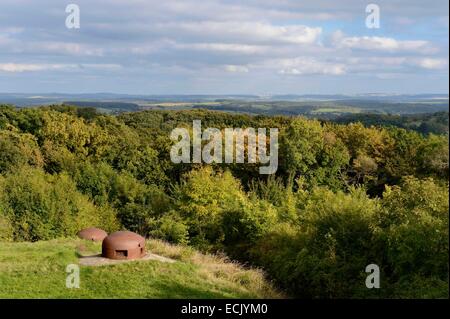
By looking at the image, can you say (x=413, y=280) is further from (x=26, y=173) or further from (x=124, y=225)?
(x=26, y=173)

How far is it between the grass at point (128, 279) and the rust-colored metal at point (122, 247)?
81cm

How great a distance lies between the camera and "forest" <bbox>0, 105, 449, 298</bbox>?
18109 mm

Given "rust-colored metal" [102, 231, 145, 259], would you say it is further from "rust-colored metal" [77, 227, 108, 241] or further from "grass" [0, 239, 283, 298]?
"rust-colored metal" [77, 227, 108, 241]

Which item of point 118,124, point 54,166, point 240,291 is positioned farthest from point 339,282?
point 118,124

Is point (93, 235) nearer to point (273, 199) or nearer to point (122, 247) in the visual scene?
point (122, 247)

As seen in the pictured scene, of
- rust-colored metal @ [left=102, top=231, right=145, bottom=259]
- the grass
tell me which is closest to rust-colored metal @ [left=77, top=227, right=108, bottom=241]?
the grass

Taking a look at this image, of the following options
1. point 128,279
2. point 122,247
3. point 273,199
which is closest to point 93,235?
point 122,247

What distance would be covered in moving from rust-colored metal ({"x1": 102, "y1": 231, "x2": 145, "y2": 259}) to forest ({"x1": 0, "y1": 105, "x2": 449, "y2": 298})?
5742 millimetres

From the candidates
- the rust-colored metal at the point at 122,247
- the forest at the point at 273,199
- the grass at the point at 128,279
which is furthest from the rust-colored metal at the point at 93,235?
the forest at the point at 273,199

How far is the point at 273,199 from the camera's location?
35.7m

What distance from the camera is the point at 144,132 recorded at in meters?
67.4

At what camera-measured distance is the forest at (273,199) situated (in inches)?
713

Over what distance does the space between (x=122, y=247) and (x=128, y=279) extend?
91.8 inches

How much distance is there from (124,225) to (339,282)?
22.2m
